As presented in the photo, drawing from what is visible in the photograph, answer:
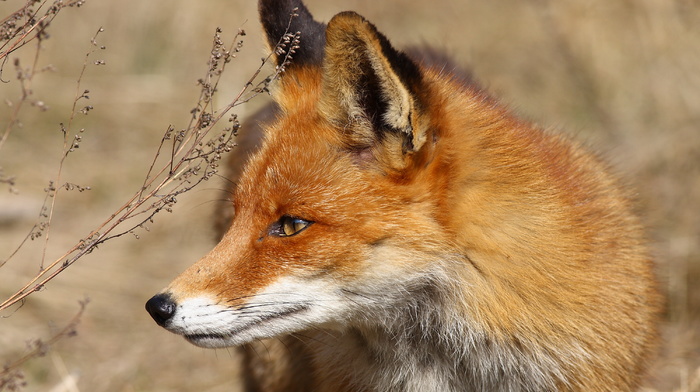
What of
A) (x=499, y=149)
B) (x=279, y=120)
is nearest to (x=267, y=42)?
(x=279, y=120)

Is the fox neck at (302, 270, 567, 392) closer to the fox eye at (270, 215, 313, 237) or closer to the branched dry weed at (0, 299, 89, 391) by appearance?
the fox eye at (270, 215, 313, 237)

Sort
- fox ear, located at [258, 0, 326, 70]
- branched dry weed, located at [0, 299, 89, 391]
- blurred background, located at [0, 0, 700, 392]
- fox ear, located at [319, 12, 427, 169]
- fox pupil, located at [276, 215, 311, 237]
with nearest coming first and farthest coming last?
fox ear, located at [319, 12, 427, 169], branched dry weed, located at [0, 299, 89, 391], fox pupil, located at [276, 215, 311, 237], fox ear, located at [258, 0, 326, 70], blurred background, located at [0, 0, 700, 392]

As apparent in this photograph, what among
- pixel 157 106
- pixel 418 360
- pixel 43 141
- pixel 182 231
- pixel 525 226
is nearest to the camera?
pixel 525 226

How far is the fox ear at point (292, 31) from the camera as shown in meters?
4.32

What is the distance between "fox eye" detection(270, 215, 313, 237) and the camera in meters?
3.74

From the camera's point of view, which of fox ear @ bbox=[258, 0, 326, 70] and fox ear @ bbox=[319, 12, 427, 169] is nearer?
fox ear @ bbox=[319, 12, 427, 169]

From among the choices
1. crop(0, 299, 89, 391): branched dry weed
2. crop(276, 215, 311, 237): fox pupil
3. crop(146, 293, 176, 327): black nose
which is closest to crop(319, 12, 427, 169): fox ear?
crop(276, 215, 311, 237): fox pupil

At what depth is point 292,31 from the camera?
4.47 metres

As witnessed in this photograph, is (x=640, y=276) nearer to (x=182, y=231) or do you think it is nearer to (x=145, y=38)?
(x=182, y=231)

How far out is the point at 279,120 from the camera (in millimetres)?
4316

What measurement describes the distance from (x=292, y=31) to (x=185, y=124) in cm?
670

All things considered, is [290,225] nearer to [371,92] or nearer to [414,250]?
[414,250]

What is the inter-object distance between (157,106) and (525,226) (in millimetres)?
8332

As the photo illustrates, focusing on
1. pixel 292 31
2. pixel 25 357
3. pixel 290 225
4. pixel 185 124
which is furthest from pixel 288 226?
pixel 185 124
